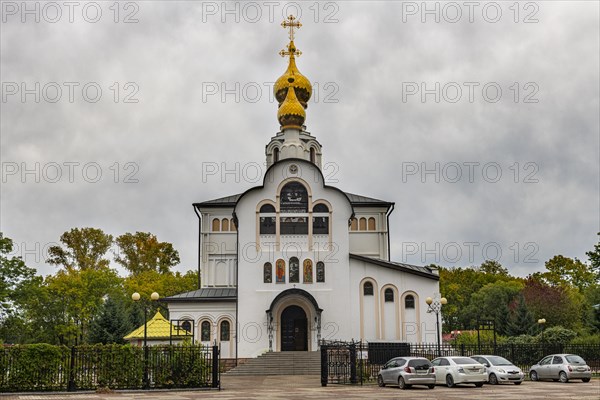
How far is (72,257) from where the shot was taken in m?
65.5

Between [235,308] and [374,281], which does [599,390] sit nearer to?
[374,281]

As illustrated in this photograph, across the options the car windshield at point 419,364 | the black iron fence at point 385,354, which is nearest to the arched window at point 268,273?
the black iron fence at point 385,354

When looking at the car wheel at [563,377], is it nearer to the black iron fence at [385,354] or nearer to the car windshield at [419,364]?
the black iron fence at [385,354]

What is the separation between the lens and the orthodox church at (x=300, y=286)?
39.2 meters

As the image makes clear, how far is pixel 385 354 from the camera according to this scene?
1335 inches

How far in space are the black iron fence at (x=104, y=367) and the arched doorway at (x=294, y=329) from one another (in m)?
14.9

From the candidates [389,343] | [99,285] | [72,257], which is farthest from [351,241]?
[72,257]

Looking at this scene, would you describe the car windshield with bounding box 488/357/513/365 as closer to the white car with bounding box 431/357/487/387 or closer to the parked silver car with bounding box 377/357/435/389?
the white car with bounding box 431/357/487/387

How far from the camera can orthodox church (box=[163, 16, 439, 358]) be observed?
39.2 metres

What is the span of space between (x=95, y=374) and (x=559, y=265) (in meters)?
61.2

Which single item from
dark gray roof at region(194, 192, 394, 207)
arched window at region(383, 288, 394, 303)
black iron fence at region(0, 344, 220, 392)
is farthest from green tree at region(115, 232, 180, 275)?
black iron fence at region(0, 344, 220, 392)

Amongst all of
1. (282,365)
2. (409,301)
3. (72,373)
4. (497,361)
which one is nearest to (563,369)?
(497,361)

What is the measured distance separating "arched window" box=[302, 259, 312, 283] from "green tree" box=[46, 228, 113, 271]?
3103cm

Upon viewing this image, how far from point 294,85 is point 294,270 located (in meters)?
16.8
